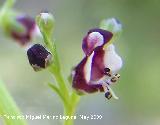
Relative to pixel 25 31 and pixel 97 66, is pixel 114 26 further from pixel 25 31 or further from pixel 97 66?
pixel 25 31

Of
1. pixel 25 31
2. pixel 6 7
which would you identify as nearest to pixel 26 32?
pixel 25 31

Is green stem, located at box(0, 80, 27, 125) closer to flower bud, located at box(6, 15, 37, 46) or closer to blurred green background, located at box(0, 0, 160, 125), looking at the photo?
flower bud, located at box(6, 15, 37, 46)

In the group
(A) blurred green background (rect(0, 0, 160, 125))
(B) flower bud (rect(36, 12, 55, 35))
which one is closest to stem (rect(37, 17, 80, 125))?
(B) flower bud (rect(36, 12, 55, 35))

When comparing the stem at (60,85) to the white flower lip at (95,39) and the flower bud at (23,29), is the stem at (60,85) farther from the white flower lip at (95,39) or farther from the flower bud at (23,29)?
the flower bud at (23,29)

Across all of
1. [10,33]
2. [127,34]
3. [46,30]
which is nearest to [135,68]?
[127,34]

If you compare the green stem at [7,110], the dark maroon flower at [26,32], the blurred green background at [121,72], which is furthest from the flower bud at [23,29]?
the blurred green background at [121,72]

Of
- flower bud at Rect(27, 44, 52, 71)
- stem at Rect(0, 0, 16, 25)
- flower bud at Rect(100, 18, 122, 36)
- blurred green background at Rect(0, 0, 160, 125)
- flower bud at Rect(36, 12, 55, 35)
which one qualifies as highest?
blurred green background at Rect(0, 0, 160, 125)
